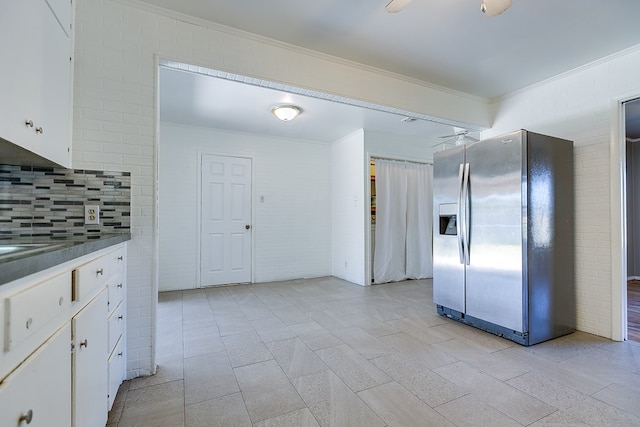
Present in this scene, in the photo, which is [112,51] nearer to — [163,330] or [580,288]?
[163,330]

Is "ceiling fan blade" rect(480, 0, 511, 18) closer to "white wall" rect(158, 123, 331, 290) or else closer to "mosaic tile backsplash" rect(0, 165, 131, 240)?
"mosaic tile backsplash" rect(0, 165, 131, 240)

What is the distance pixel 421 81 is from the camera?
326cm

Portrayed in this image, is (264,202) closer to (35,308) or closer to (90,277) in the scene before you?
(90,277)

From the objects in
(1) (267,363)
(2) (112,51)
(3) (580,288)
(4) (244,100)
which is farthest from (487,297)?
(2) (112,51)

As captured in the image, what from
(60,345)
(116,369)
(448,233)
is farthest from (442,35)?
(116,369)

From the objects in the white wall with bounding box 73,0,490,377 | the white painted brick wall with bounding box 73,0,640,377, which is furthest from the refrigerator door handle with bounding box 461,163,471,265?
the white wall with bounding box 73,0,490,377

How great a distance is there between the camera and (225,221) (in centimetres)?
493

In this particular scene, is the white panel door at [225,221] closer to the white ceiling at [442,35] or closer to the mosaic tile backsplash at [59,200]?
the white ceiling at [442,35]

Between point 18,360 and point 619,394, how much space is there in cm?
292

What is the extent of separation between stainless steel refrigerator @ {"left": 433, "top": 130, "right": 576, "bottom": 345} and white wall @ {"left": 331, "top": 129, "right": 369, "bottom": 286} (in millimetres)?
1816

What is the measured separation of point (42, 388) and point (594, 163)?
159 inches

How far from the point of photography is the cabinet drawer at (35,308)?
719 mm

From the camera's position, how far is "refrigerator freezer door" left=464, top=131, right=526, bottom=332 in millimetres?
2600

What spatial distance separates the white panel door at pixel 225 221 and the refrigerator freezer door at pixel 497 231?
340cm
